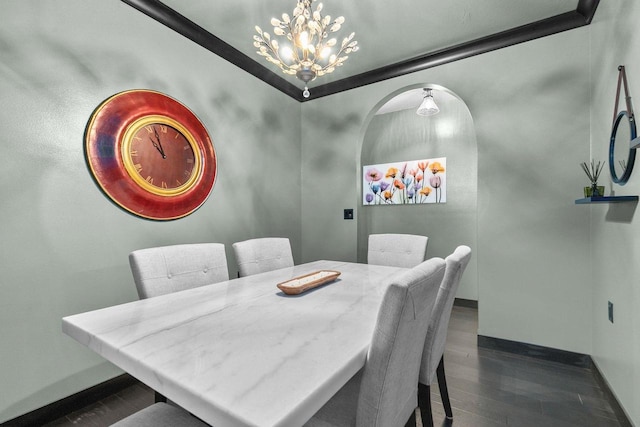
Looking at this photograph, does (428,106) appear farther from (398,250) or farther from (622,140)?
(622,140)

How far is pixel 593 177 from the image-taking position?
201 centimetres

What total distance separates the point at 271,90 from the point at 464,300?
3294mm

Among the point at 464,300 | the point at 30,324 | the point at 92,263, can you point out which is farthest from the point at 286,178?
the point at 464,300

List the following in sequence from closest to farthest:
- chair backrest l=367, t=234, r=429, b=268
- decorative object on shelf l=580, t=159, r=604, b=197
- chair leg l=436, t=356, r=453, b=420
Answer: chair leg l=436, t=356, r=453, b=420 < decorative object on shelf l=580, t=159, r=604, b=197 < chair backrest l=367, t=234, r=429, b=268

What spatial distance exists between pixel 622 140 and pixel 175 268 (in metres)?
Answer: 2.43

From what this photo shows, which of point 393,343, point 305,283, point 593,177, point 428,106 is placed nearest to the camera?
point 393,343

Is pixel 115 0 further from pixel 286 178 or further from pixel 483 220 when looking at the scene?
pixel 483 220

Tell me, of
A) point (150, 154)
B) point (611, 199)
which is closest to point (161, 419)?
point (150, 154)

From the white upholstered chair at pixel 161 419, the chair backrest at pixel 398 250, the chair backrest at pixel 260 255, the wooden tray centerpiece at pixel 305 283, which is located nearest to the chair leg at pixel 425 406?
the wooden tray centerpiece at pixel 305 283

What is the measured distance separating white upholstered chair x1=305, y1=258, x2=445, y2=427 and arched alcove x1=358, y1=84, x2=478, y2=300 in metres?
2.30

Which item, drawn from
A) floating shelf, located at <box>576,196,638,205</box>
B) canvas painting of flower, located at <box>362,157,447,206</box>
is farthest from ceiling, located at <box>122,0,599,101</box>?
floating shelf, located at <box>576,196,638,205</box>

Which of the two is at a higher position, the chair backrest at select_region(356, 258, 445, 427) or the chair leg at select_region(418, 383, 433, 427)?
the chair backrest at select_region(356, 258, 445, 427)

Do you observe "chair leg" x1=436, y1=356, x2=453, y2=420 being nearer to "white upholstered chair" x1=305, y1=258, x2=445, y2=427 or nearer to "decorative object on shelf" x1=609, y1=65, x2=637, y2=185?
"white upholstered chair" x1=305, y1=258, x2=445, y2=427

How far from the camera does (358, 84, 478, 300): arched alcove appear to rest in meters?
3.49
